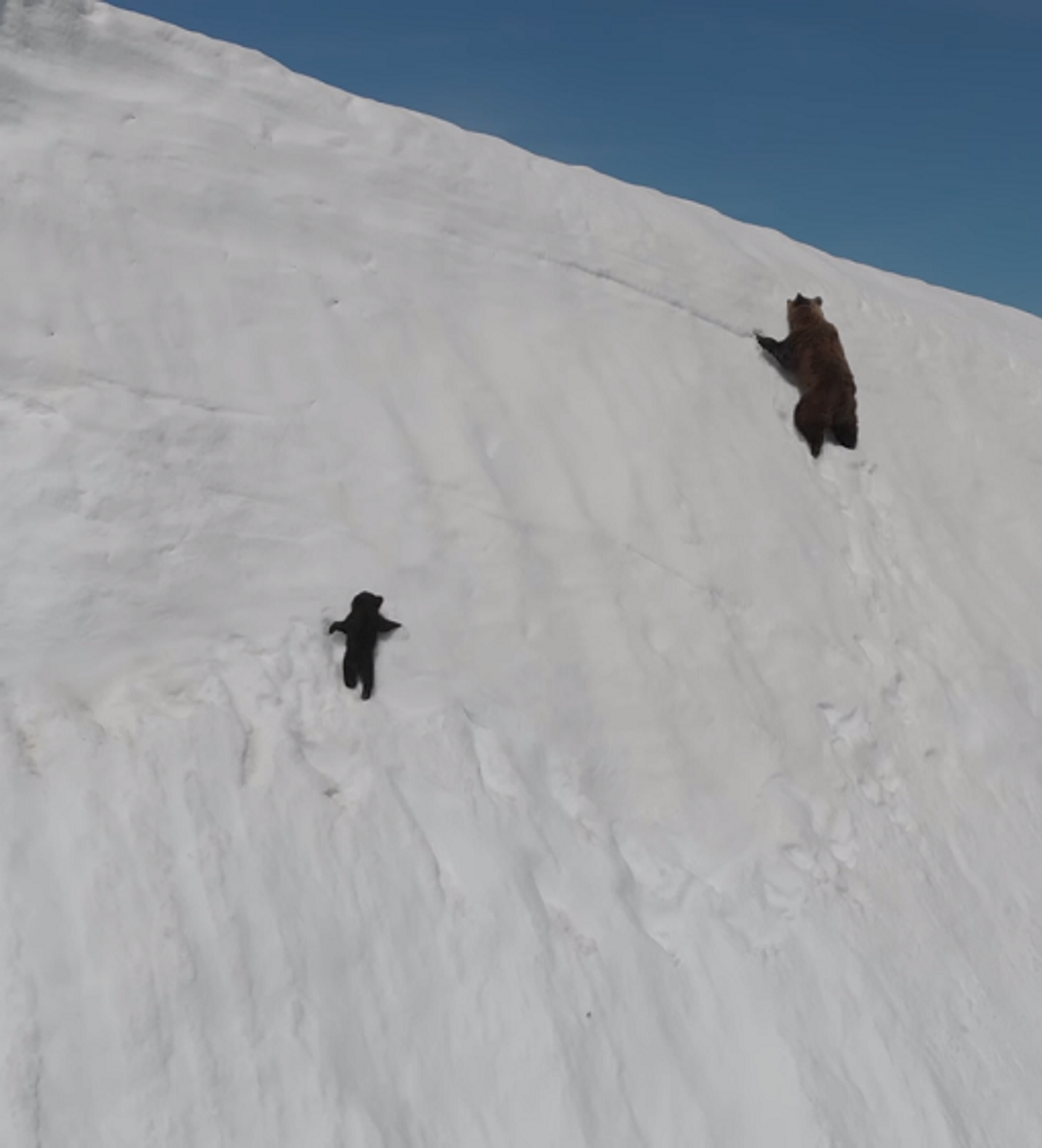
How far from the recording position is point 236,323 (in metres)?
5.57

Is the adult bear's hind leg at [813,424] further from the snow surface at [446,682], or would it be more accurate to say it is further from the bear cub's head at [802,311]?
the bear cub's head at [802,311]

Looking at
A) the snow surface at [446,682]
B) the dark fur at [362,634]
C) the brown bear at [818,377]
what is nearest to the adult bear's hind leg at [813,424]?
the brown bear at [818,377]

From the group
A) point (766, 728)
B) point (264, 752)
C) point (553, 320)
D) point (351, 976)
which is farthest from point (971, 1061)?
point (553, 320)

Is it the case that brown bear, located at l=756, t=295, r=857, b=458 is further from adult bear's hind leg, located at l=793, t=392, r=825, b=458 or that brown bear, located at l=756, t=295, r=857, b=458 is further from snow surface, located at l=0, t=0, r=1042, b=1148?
snow surface, located at l=0, t=0, r=1042, b=1148

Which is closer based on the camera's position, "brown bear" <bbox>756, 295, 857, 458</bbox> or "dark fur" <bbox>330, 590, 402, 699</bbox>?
"dark fur" <bbox>330, 590, 402, 699</bbox>

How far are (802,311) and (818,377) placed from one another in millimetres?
688

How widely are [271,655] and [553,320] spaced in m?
3.25

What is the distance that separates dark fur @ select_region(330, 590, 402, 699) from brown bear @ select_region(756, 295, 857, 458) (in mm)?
3850

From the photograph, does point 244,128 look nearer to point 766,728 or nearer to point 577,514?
point 577,514

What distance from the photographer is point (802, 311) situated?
7.96 metres

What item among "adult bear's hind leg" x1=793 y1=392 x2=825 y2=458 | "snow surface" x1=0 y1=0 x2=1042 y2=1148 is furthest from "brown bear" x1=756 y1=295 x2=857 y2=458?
"snow surface" x1=0 y1=0 x2=1042 y2=1148

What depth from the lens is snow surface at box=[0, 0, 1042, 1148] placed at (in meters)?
3.73

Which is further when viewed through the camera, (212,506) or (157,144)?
(157,144)

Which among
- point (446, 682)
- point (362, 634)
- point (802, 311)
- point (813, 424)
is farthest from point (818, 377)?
point (362, 634)
